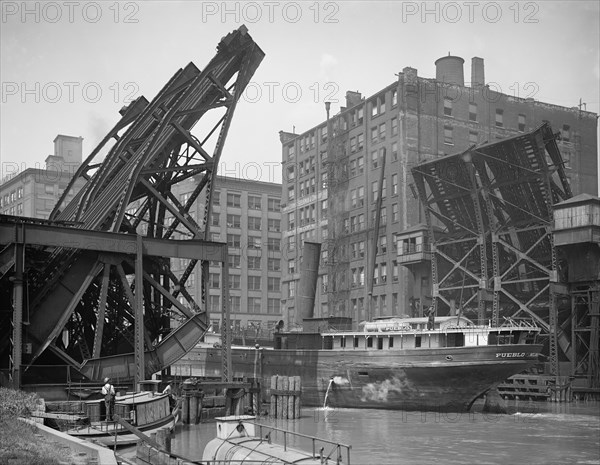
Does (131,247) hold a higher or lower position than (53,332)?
higher

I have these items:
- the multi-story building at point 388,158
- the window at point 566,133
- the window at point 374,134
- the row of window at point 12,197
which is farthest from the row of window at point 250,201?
the window at point 566,133

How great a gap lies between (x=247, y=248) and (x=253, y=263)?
2.38 meters

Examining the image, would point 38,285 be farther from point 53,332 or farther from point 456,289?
point 456,289

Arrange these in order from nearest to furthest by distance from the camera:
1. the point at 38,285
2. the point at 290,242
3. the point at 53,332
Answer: the point at 53,332 < the point at 38,285 < the point at 290,242

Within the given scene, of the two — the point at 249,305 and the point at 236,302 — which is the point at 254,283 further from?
the point at 236,302

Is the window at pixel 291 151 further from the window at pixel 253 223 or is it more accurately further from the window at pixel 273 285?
the window at pixel 273 285

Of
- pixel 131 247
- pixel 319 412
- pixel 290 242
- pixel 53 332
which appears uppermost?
pixel 290 242

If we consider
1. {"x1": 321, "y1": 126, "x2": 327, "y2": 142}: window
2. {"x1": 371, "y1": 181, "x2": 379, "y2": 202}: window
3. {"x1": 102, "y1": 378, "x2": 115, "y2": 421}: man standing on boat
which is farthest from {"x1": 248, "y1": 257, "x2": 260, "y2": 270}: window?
{"x1": 102, "y1": 378, "x2": 115, "y2": 421}: man standing on boat

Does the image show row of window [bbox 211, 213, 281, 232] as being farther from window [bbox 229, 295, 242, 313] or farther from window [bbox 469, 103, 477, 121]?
window [bbox 469, 103, 477, 121]

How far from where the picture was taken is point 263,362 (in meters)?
55.3

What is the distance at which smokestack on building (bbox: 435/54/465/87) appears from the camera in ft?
263

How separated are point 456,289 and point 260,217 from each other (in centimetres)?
5305

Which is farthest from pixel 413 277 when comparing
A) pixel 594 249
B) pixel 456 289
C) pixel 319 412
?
pixel 319 412

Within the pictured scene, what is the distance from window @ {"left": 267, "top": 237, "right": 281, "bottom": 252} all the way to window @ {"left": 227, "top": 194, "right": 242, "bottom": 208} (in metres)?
7.10
